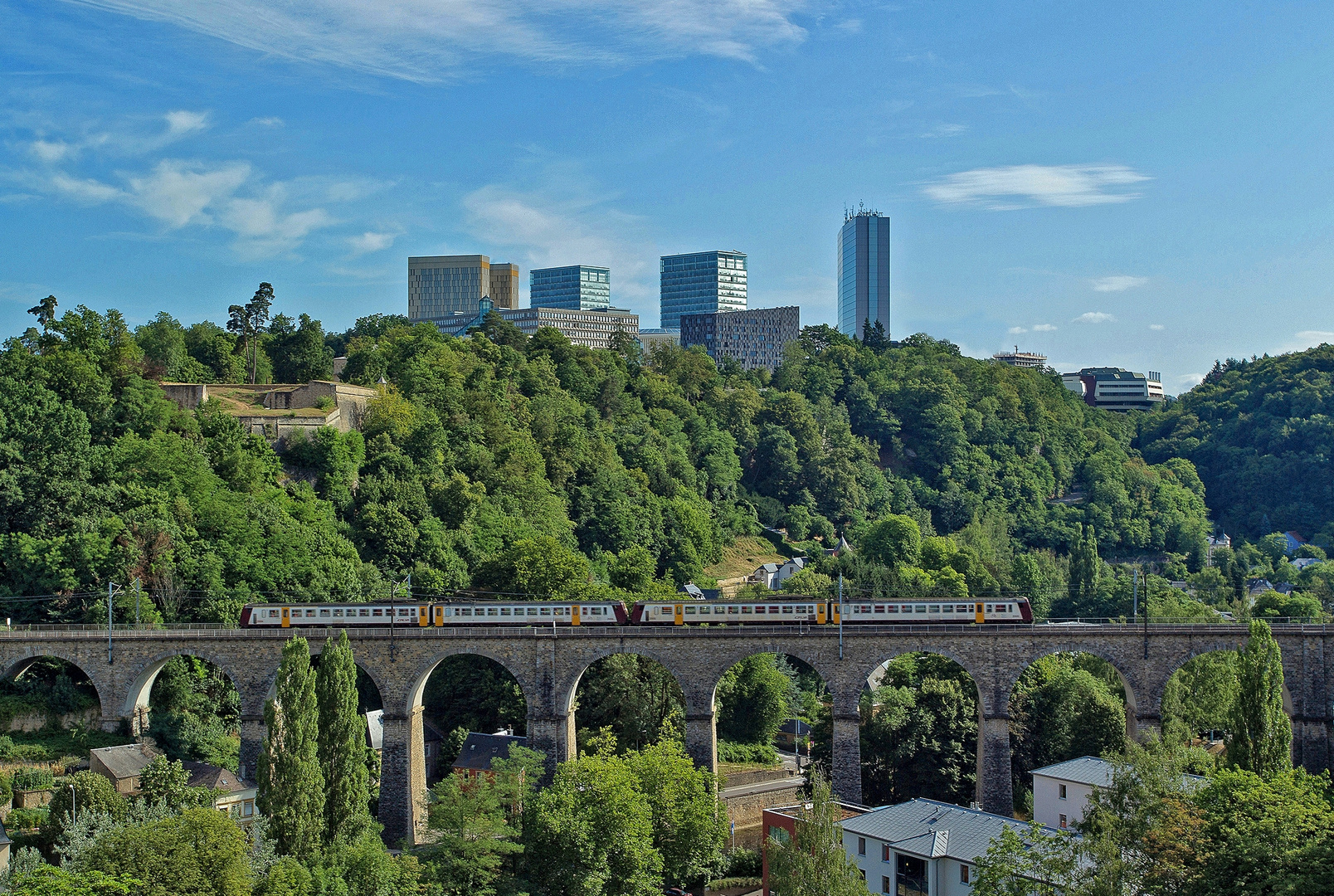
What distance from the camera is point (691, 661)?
48.1 m

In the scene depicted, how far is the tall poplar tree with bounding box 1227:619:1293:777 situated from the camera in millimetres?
40500

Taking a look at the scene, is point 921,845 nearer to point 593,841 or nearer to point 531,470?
point 593,841

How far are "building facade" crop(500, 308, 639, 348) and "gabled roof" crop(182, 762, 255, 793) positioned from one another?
13818 cm

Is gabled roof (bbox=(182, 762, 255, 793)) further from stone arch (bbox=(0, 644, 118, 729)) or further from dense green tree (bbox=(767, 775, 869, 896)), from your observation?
dense green tree (bbox=(767, 775, 869, 896))

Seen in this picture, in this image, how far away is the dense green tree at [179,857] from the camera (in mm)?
32344

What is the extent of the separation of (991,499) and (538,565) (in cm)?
6858

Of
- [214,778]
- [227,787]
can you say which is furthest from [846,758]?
[214,778]

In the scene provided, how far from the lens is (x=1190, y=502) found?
418 feet

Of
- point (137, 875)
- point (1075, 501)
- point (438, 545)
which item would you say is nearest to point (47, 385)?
point (438, 545)

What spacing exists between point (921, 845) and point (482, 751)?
22.1m

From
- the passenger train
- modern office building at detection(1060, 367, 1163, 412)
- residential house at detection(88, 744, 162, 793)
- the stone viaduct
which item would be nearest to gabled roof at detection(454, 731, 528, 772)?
the stone viaduct

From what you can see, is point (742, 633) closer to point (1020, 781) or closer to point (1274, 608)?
point (1020, 781)

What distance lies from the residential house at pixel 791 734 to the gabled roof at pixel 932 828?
1062 inches

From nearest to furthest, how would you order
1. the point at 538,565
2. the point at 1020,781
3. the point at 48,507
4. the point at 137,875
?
the point at 137,875 < the point at 1020,781 < the point at 48,507 < the point at 538,565
